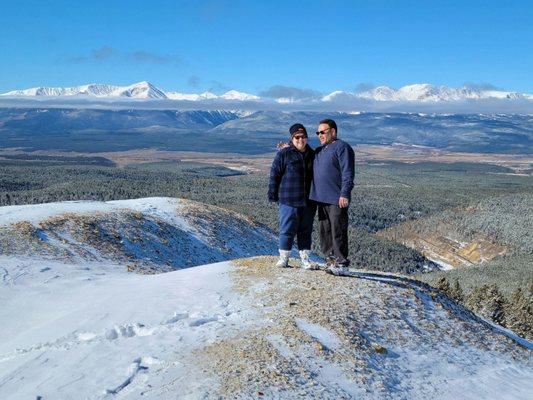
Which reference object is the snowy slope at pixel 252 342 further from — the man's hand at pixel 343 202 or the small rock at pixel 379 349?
the man's hand at pixel 343 202

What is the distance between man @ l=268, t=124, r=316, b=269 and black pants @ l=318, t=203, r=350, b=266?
1.47 ft

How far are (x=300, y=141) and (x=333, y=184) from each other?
1.53 m

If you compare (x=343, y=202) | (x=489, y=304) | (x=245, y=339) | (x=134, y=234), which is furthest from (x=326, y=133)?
(x=489, y=304)

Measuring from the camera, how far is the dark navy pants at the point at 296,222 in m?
14.2

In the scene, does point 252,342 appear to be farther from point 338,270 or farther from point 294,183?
point 294,183

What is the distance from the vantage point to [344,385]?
30.8 feet

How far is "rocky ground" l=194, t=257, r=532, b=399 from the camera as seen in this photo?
9.30 m

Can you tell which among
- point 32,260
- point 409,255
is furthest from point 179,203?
point 409,255


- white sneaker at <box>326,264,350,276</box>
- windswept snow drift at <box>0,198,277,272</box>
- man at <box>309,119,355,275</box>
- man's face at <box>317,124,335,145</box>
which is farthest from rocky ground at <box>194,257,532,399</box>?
windswept snow drift at <box>0,198,277,272</box>

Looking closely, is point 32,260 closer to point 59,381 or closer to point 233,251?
point 59,381

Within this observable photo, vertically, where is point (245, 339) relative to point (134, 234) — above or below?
above

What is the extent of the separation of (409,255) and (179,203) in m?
75.7

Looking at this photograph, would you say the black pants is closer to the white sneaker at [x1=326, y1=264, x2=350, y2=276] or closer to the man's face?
the white sneaker at [x1=326, y1=264, x2=350, y2=276]

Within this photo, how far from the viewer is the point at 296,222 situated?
14242 millimetres
